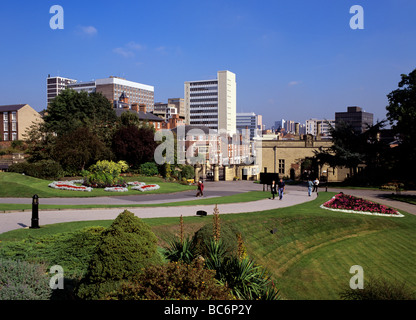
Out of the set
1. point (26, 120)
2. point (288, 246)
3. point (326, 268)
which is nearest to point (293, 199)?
point (288, 246)

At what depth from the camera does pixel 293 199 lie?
28297mm

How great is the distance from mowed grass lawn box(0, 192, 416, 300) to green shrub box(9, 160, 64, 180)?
22.5m

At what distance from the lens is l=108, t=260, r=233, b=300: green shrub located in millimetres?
6121

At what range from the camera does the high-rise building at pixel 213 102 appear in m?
177

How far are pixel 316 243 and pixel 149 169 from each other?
28.6m

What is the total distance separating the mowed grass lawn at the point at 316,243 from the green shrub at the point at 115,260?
5455mm

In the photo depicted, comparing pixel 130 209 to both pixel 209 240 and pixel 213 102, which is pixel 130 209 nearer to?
pixel 209 240

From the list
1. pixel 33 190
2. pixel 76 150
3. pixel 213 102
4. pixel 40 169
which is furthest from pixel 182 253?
pixel 213 102

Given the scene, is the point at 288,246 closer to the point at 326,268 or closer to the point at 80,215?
the point at 326,268

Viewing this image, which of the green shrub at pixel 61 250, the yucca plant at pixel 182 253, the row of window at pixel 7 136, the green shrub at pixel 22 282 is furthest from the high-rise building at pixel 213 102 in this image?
the green shrub at pixel 22 282

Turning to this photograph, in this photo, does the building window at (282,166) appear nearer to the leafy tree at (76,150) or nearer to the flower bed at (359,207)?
the leafy tree at (76,150)

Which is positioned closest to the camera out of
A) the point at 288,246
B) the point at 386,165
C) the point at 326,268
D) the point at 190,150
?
the point at 326,268

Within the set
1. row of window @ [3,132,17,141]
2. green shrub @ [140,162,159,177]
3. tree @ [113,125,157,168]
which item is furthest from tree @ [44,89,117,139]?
row of window @ [3,132,17,141]
